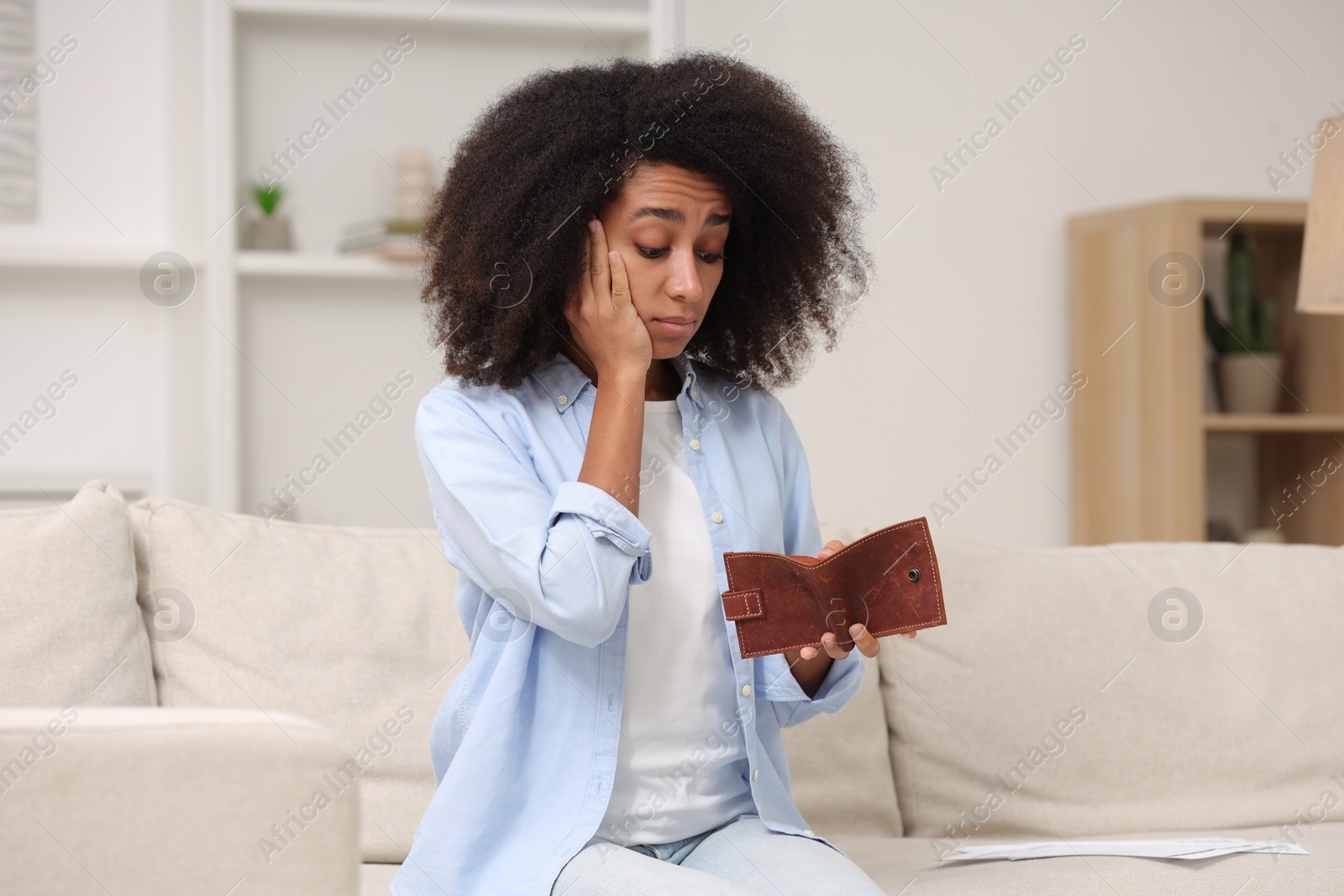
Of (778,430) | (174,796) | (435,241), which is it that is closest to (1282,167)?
(778,430)

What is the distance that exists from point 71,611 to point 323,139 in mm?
2008

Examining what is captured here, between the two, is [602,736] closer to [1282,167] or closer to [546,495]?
[546,495]

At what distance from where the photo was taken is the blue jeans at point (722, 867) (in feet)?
3.81

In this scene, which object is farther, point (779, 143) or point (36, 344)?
point (36, 344)

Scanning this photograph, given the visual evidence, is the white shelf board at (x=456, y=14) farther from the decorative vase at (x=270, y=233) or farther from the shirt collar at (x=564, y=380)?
the shirt collar at (x=564, y=380)

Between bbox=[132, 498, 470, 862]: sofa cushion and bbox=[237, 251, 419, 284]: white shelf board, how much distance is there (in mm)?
1468

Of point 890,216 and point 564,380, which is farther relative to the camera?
point 890,216

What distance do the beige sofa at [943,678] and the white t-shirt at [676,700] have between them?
38 centimetres

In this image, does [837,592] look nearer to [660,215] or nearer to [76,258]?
[660,215]

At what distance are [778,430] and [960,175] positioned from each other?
2.02 meters

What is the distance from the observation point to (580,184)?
1.34 metres

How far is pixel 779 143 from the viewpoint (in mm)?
1458

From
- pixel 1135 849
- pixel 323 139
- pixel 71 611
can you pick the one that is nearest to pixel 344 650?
pixel 71 611

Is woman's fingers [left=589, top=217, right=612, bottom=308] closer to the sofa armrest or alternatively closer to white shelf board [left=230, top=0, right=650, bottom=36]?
the sofa armrest
